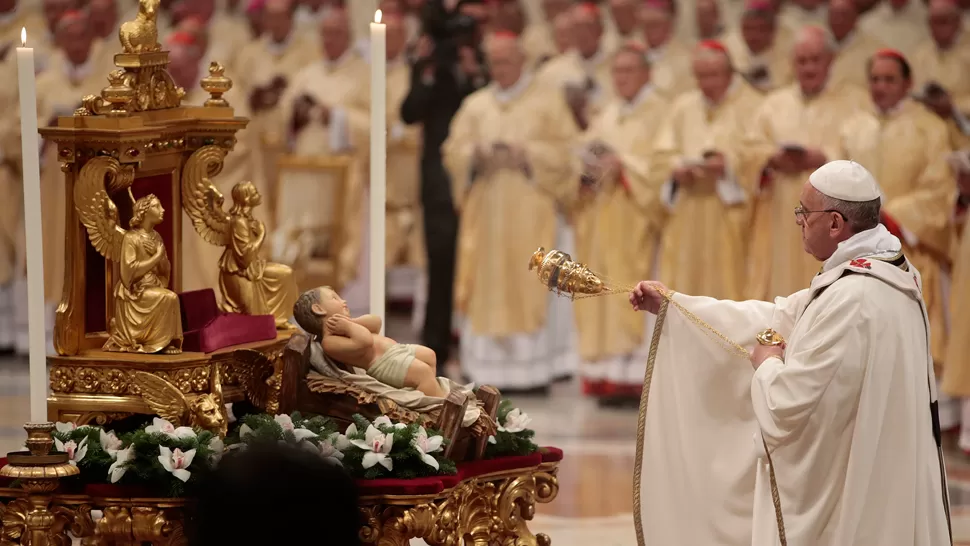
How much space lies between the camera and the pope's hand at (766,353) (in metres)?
4.66

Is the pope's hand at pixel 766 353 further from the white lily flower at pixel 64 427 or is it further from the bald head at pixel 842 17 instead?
the bald head at pixel 842 17

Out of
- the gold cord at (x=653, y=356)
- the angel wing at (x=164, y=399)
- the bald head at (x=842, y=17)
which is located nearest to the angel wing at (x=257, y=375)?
the angel wing at (x=164, y=399)

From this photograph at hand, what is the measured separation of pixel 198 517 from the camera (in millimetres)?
2174

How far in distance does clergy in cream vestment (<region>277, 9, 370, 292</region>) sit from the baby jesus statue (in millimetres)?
6520

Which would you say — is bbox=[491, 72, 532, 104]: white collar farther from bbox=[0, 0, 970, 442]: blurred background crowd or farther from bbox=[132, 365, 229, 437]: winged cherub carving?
bbox=[132, 365, 229, 437]: winged cherub carving

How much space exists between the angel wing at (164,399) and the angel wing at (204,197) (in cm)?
71

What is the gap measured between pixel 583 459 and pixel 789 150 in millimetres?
2431

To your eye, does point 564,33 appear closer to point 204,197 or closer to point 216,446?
point 204,197

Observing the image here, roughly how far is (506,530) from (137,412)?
1135 mm

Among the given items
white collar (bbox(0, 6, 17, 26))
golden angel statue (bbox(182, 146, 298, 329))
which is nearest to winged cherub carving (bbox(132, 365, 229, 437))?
golden angel statue (bbox(182, 146, 298, 329))

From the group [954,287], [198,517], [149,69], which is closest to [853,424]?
[149,69]

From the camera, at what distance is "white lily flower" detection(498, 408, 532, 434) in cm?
477

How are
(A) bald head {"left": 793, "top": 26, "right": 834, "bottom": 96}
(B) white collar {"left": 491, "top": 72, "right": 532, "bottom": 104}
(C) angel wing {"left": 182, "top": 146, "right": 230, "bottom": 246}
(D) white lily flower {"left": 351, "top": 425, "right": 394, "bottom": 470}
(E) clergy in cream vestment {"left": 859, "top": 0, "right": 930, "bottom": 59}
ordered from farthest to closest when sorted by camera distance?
(B) white collar {"left": 491, "top": 72, "right": 532, "bottom": 104}, (E) clergy in cream vestment {"left": 859, "top": 0, "right": 930, "bottom": 59}, (A) bald head {"left": 793, "top": 26, "right": 834, "bottom": 96}, (C) angel wing {"left": 182, "top": 146, "right": 230, "bottom": 246}, (D) white lily flower {"left": 351, "top": 425, "right": 394, "bottom": 470}

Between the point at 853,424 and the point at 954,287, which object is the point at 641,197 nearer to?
the point at 954,287
